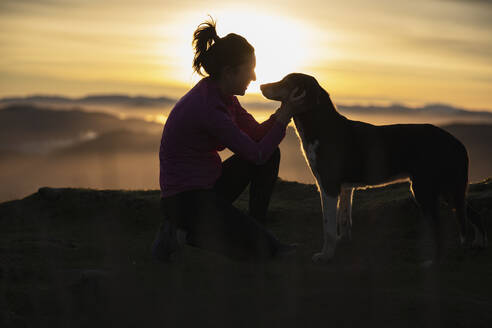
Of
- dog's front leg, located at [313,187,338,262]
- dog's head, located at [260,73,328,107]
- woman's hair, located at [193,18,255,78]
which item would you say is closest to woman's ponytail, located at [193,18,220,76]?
woman's hair, located at [193,18,255,78]

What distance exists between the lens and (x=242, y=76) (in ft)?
18.3

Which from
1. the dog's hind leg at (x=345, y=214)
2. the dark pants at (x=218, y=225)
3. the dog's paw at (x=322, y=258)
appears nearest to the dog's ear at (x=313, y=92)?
the dog's hind leg at (x=345, y=214)

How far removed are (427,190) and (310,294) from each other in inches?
79.2

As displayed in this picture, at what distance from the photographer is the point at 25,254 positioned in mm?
6727

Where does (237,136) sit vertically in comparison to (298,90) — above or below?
below

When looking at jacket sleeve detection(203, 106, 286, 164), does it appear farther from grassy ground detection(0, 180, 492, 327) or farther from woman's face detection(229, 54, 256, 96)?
grassy ground detection(0, 180, 492, 327)

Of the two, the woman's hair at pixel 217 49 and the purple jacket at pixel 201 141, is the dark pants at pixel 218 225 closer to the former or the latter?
the purple jacket at pixel 201 141

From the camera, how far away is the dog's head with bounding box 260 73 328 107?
6434mm

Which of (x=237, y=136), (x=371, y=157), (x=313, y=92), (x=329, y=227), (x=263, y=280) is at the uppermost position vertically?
(x=313, y=92)

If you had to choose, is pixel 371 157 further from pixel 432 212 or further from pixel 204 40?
pixel 204 40

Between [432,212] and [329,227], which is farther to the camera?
[329,227]

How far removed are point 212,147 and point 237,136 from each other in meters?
0.40

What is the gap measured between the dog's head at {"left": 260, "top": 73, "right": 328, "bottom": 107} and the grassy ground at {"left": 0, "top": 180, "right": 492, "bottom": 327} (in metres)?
1.74

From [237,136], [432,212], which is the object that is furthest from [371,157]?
[237,136]
